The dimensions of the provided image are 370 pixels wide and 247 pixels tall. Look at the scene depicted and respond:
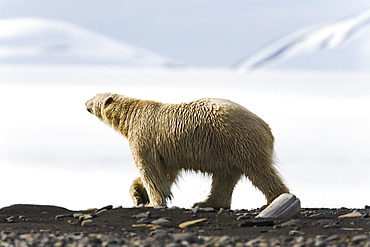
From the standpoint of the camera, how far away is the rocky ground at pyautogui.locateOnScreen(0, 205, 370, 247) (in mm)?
8656

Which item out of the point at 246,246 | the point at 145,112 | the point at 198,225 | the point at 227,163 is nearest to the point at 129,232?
the point at 198,225

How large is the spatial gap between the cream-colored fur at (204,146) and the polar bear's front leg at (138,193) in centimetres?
63

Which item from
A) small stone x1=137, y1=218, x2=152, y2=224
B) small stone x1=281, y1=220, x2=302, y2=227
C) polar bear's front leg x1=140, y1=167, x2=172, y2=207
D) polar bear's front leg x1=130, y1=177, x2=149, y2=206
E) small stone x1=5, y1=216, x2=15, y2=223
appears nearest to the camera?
small stone x1=281, y1=220, x2=302, y2=227

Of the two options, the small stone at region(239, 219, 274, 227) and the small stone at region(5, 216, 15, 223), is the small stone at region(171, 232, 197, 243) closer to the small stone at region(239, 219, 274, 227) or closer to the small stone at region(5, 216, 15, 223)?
the small stone at region(239, 219, 274, 227)

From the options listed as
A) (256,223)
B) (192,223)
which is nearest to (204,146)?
(192,223)

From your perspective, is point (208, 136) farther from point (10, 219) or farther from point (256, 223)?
point (10, 219)

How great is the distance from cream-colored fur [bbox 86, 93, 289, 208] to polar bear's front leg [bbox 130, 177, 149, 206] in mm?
629

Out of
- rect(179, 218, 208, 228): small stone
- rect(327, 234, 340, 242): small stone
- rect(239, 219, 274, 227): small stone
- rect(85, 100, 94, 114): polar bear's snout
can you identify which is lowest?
rect(327, 234, 340, 242): small stone

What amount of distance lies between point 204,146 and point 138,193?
108 inches

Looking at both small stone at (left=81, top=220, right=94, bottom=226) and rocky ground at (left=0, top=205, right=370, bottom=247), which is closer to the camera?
rocky ground at (left=0, top=205, right=370, bottom=247)

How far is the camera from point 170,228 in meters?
10.0

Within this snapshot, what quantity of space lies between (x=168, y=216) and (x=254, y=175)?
2284mm

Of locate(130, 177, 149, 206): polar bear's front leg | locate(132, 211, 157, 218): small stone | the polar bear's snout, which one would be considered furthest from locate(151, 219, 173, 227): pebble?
the polar bear's snout

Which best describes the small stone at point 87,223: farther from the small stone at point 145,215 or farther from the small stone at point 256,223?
the small stone at point 256,223
